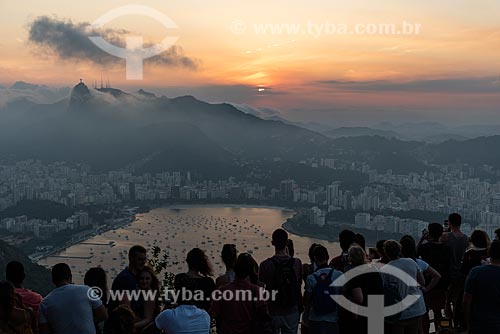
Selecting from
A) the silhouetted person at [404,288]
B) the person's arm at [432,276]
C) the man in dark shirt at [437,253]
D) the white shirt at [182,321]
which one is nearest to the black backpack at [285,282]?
the silhouetted person at [404,288]

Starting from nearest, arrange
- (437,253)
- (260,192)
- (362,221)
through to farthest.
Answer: (437,253), (362,221), (260,192)

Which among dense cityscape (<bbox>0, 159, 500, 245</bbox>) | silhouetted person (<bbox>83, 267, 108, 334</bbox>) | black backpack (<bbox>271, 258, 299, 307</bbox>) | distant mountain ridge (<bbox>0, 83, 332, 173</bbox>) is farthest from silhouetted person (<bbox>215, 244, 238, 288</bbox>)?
distant mountain ridge (<bbox>0, 83, 332, 173</bbox>)

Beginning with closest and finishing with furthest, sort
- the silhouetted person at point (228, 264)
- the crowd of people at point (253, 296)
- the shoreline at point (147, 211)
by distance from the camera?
the crowd of people at point (253, 296), the silhouetted person at point (228, 264), the shoreline at point (147, 211)

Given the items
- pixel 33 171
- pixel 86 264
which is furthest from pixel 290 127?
pixel 86 264

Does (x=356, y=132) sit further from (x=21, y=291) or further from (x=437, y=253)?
(x=21, y=291)

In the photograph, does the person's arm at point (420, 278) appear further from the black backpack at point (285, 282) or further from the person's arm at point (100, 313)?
the person's arm at point (100, 313)

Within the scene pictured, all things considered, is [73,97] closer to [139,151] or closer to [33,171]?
[139,151]

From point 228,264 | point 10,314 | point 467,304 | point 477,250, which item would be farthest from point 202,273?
point 477,250

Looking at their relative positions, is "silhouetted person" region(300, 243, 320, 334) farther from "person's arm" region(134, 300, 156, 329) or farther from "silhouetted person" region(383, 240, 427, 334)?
"person's arm" region(134, 300, 156, 329)
